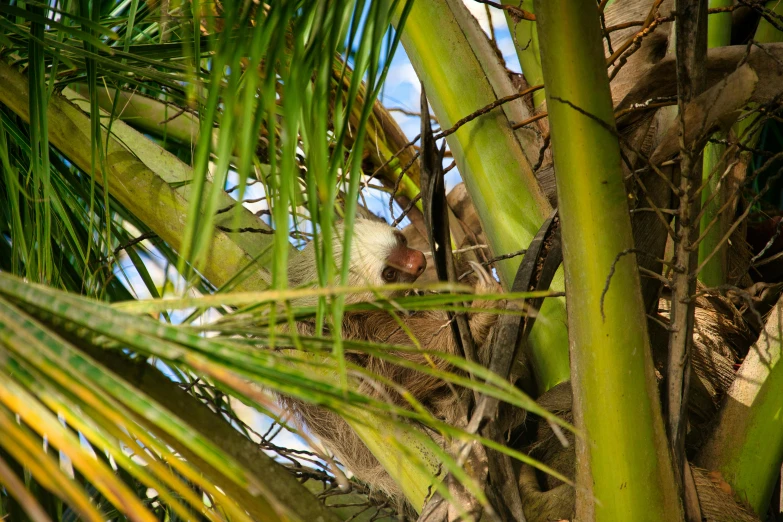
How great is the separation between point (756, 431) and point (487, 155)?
0.67 metres

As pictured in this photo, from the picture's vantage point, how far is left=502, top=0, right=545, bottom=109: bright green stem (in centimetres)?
183

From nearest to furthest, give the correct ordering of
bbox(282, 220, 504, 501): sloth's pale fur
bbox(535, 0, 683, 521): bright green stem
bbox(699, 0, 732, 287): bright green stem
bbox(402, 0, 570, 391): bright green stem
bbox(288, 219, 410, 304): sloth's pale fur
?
bbox(535, 0, 683, 521): bright green stem
bbox(402, 0, 570, 391): bright green stem
bbox(699, 0, 732, 287): bright green stem
bbox(282, 220, 504, 501): sloth's pale fur
bbox(288, 219, 410, 304): sloth's pale fur

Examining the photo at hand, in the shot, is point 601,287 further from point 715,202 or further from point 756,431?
point 715,202

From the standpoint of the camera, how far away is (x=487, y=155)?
1.44 meters

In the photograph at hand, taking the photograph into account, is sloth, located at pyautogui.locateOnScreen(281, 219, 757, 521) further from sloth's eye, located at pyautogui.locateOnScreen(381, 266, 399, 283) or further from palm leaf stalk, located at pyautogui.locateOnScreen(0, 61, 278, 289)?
palm leaf stalk, located at pyautogui.locateOnScreen(0, 61, 278, 289)

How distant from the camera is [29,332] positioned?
513 millimetres

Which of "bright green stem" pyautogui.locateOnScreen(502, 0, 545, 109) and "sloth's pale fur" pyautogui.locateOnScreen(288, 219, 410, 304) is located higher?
"bright green stem" pyautogui.locateOnScreen(502, 0, 545, 109)

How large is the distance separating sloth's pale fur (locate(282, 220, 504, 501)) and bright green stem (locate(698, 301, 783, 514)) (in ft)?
1.58

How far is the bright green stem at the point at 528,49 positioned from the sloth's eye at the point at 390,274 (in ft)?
2.31

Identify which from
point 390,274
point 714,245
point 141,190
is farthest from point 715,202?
point 141,190

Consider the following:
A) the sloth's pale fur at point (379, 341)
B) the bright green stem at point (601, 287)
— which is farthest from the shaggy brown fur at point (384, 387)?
the bright green stem at point (601, 287)

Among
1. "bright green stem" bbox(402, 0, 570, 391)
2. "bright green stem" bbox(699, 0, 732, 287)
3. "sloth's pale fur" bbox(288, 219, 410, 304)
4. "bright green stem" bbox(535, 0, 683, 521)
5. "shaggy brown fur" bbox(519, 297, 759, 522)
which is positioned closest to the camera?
"bright green stem" bbox(535, 0, 683, 521)

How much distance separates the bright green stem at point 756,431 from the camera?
48.5 inches

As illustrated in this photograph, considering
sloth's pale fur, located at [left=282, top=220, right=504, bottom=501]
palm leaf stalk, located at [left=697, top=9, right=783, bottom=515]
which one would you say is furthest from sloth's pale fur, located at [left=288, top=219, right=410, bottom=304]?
palm leaf stalk, located at [left=697, top=9, right=783, bottom=515]
